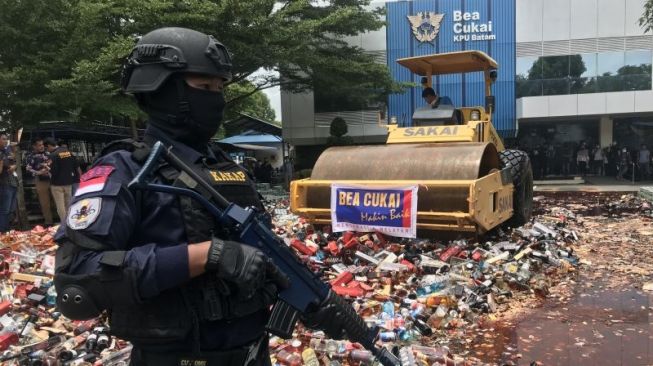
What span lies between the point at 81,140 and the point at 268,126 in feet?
28.9

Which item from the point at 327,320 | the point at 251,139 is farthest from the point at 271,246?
the point at 251,139

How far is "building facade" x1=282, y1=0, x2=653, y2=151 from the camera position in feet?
68.1

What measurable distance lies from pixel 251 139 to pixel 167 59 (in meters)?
25.3

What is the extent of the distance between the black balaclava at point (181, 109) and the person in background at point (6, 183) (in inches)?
320

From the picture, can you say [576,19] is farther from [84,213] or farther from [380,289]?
[84,213]

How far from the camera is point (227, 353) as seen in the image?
1688 millimetres

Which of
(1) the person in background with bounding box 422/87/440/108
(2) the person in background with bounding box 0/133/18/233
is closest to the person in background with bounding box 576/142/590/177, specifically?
(1) the person in background with bounding box 422/87/440/108

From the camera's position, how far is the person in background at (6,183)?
28.1ft

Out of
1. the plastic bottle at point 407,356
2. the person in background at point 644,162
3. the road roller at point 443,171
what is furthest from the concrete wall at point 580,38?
the plastic bottle at point 407,356

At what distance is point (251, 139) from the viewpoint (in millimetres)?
26703

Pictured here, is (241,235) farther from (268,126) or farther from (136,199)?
(268,126)

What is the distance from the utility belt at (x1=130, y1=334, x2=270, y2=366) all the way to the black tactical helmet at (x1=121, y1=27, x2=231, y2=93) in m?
0.84

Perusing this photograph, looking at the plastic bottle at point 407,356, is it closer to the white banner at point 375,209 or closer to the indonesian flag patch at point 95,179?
the indonesian flag patch at point 95,179

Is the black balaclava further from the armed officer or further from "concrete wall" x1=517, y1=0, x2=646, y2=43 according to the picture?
"concrete wall" x1=517, y1=0, x2=646, y2=43
